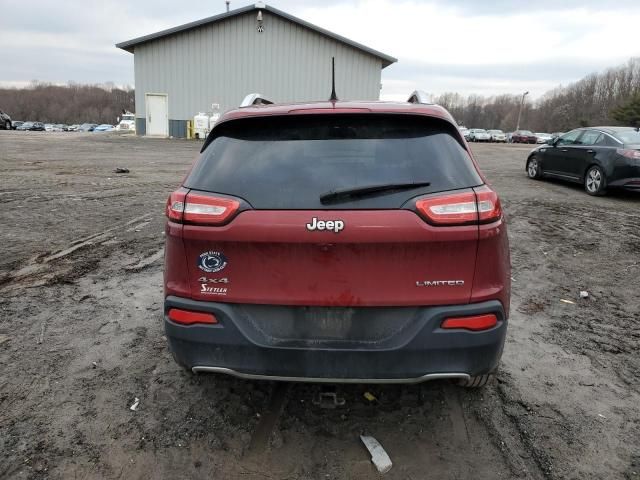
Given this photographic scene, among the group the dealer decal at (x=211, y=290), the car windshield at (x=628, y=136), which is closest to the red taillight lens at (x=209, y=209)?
the dealer decal at (x=211, y=290)

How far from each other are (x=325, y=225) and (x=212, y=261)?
0.59 meters

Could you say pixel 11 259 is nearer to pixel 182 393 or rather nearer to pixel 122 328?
pixel 122 328

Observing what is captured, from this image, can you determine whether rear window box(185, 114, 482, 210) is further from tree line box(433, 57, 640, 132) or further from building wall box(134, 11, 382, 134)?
tree line box(433, 57, 640, 132)

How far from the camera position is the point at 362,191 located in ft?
7.46

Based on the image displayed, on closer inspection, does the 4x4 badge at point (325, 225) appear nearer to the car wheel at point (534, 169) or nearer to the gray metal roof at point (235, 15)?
the car wheel at point (534, 169)

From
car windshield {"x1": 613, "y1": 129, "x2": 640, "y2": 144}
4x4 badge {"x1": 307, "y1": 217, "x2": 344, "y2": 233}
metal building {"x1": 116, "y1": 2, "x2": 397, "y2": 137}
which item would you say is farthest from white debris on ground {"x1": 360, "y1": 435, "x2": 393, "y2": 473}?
metal building {"x1": 116, "y1": 2, "x2": 397, "y2": 137}

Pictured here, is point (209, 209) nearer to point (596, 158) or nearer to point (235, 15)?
point (596, 158)

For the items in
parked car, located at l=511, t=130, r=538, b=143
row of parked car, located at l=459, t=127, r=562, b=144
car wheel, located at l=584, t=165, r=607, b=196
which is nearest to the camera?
car wheel, located at l=584, t=165, r=607, b=196

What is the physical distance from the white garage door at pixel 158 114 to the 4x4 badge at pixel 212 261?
104ft

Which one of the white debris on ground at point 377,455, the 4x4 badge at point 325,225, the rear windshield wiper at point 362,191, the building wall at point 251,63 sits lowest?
the white debris on ground at point 377,455

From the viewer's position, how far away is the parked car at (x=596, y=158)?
10.1m

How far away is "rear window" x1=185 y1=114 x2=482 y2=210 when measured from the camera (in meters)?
2.30

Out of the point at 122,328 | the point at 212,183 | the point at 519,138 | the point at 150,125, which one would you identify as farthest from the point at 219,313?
the point at 519,138

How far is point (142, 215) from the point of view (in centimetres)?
805
